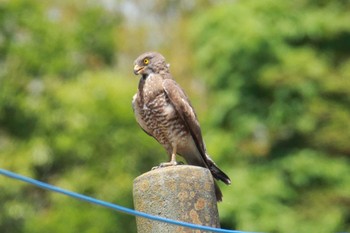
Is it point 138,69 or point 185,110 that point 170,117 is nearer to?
point 185,110

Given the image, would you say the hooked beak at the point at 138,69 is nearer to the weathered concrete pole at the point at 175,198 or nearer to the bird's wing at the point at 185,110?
the bird's wing at the point at 185,110

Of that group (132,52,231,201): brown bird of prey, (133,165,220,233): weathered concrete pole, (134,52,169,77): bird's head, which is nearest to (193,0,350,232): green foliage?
(134,52,169,77): bird's head

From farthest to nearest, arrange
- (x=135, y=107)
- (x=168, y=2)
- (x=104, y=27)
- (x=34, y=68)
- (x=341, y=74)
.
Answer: (x=168, y=2)
(x=104, y=27)
(x=34, y=68)
(x=341, y=74)
(x=135, y=107)

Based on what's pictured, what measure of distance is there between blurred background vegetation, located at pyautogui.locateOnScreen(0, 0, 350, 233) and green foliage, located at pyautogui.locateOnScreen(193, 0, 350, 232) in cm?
3

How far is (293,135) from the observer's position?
76.9 ft

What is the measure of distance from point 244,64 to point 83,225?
4377mm

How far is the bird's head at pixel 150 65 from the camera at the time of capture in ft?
25.5

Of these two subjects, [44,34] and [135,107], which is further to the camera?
[44,34]

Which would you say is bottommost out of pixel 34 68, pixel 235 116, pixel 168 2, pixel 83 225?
pixel 83 225

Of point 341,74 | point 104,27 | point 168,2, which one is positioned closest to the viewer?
point 341,74

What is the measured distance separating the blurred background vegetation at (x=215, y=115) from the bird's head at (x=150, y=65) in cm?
1400

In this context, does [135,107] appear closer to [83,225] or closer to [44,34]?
[83,225]

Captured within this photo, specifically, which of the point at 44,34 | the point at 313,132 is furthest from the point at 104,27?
the point at 313,132

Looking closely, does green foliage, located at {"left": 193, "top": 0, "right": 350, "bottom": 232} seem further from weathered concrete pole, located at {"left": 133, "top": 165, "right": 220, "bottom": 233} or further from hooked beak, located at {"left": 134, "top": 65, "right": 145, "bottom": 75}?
weathered concrete pole, located at {"left": 133, "top": 165, "right": 220, "bottom": 233}
